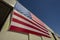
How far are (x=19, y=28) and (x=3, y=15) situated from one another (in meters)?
0.71

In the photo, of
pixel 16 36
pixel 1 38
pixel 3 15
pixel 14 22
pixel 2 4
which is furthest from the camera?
pixel 14 22

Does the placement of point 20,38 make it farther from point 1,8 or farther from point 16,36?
point 1,8

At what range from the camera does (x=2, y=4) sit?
0.93 meters

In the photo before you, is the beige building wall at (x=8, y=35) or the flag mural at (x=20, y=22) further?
the flag mural at (x=20, y=22)

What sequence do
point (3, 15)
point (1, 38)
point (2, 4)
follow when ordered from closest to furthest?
point (2, 4), point (3, 15), point (1, 38)

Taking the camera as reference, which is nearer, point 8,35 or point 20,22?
point 8,35

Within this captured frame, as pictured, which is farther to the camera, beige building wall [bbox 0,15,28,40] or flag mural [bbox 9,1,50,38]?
flag mural [bbox 9,1,50,38]

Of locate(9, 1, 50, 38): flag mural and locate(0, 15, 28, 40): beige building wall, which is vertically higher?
locate(9, 1, 50, 38): flag mural

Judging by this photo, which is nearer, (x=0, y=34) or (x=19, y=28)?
(x=0, y=34)

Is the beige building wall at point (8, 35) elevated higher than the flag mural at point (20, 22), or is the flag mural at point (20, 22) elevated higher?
the flag mural at point (20, 22)

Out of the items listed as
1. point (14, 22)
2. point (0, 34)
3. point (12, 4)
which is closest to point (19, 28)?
point (14, 22)

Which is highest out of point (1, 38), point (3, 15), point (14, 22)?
point (14, 22)

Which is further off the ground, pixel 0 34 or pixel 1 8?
pixel 1 8

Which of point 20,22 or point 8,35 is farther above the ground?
point 20,22
